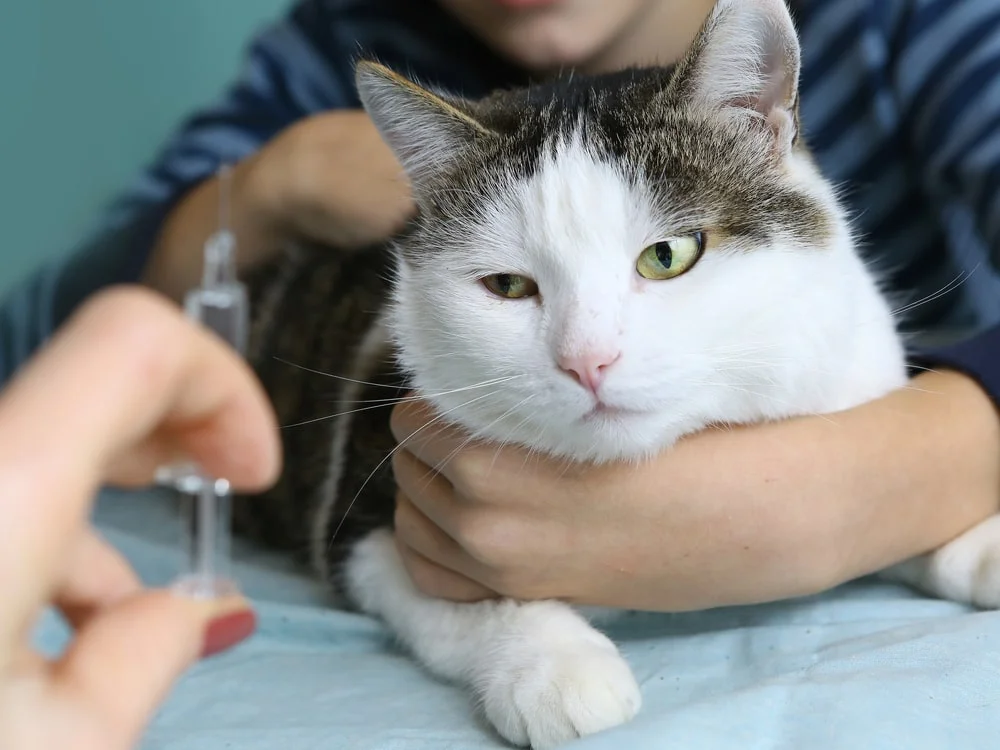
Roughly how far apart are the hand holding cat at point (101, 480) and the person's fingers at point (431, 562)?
0.55 meters

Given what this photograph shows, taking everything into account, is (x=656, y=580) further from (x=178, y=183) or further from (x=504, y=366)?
(x=178, y=183)

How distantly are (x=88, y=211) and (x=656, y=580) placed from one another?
70.0 inches

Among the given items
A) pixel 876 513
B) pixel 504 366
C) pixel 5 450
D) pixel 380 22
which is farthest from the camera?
pixel 380 22

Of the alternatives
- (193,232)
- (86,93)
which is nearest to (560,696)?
(193,232)

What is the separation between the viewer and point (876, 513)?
0.92 m

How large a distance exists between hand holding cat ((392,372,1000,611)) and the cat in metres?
0.03

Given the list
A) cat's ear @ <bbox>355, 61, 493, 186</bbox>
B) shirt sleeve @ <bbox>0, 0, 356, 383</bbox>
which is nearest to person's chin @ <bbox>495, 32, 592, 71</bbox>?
cat's ear @ <bbox>355, 61, 493, 186</bbox>

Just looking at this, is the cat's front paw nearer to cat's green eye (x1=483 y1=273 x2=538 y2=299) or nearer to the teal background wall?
cat's green eye (x1=483 y1=273 x2=538 y2=299)

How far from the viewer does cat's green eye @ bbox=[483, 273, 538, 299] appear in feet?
2.82

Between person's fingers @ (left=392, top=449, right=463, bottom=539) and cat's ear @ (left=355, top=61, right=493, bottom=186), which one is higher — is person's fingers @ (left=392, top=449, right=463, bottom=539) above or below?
below

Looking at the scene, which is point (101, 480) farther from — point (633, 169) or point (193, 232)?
point (193, 232)

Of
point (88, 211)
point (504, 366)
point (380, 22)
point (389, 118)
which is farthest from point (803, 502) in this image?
point (88, 211)

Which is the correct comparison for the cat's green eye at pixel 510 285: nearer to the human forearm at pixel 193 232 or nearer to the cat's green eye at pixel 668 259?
A: the cat's green eye at pixel 668 259

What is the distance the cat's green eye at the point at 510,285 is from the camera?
86 cm
